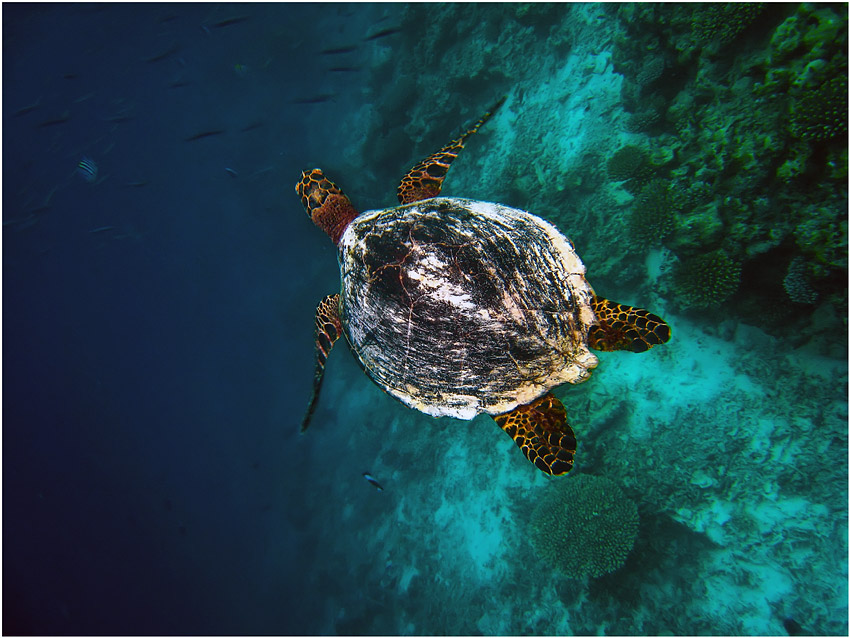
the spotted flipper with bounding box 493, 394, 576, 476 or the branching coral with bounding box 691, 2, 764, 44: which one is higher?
the branching coral with bounding box 691, 2, 764, 44

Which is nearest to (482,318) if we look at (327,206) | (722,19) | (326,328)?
(326,328)

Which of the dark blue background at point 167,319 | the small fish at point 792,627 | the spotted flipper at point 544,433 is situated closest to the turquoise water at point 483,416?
the small fish at point 792,627

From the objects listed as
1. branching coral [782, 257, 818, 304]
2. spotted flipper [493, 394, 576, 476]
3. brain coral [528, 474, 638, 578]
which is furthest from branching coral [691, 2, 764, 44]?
brain coral [528, 474, 638, 578]

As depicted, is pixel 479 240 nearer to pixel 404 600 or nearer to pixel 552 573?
pixel 552 573

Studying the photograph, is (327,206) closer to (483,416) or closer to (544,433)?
(544,433)

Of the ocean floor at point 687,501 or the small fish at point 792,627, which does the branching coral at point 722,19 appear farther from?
the small fish at point 792,627

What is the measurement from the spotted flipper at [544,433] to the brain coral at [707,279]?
3.33 m

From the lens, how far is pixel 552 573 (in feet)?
19.4

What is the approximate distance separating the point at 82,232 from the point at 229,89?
33135 mm

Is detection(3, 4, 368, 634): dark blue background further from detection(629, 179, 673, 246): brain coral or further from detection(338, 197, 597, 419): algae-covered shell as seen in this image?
detection(338, 197, 597, 419): algae-covered shell

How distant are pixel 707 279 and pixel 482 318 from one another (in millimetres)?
4007

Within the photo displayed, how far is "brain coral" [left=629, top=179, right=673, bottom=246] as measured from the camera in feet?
16.7

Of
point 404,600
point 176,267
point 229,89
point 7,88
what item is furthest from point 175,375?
point 7,88

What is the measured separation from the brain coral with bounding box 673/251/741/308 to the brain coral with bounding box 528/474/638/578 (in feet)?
9.74
